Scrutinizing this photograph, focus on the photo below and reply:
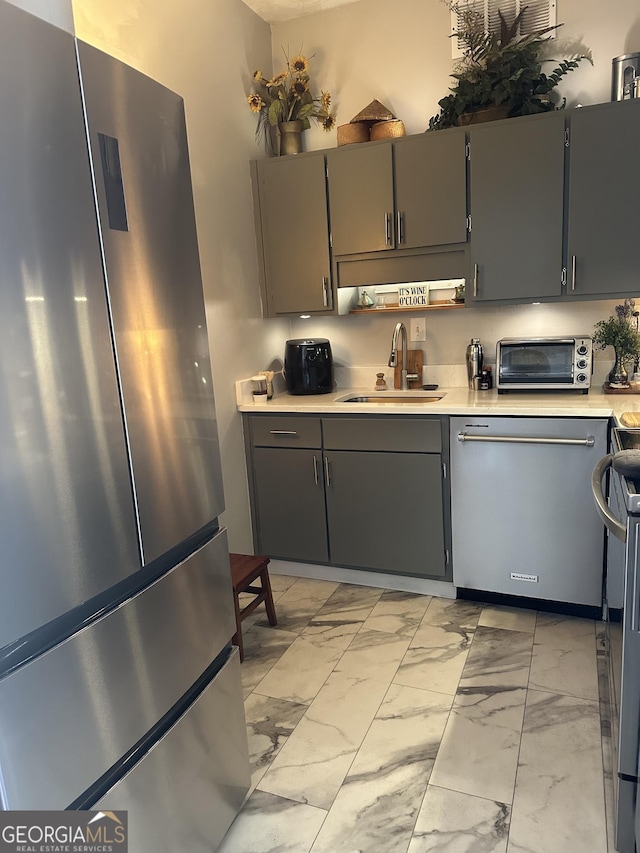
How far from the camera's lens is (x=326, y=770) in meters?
1.83

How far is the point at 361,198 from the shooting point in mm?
2930

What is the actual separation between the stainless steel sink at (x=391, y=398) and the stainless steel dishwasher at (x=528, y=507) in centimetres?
46

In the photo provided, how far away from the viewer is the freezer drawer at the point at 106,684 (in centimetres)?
96

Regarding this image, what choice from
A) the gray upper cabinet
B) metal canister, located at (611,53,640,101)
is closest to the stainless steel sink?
the gray upper cabinet

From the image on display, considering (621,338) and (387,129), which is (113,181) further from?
(621,338)

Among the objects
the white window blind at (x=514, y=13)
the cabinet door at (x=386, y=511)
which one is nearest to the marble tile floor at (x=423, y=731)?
the cabinet door at (x=386, y=511)

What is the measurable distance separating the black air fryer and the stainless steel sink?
0.17m

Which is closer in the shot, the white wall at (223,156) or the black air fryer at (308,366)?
the white wall at (223,156)

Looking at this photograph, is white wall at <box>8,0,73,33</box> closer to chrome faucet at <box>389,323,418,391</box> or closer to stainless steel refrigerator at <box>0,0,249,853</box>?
stainless steel refrigerator at <box>0,0,249,853</box>

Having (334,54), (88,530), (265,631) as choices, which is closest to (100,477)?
(88,530)

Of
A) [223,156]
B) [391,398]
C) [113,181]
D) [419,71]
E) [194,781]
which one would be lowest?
[194,781]

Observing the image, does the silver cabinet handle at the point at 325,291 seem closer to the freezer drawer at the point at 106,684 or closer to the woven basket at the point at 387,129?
the woven basket at the point at 387,129

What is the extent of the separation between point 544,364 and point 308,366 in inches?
47.5

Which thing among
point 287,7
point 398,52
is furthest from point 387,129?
point 287,7
